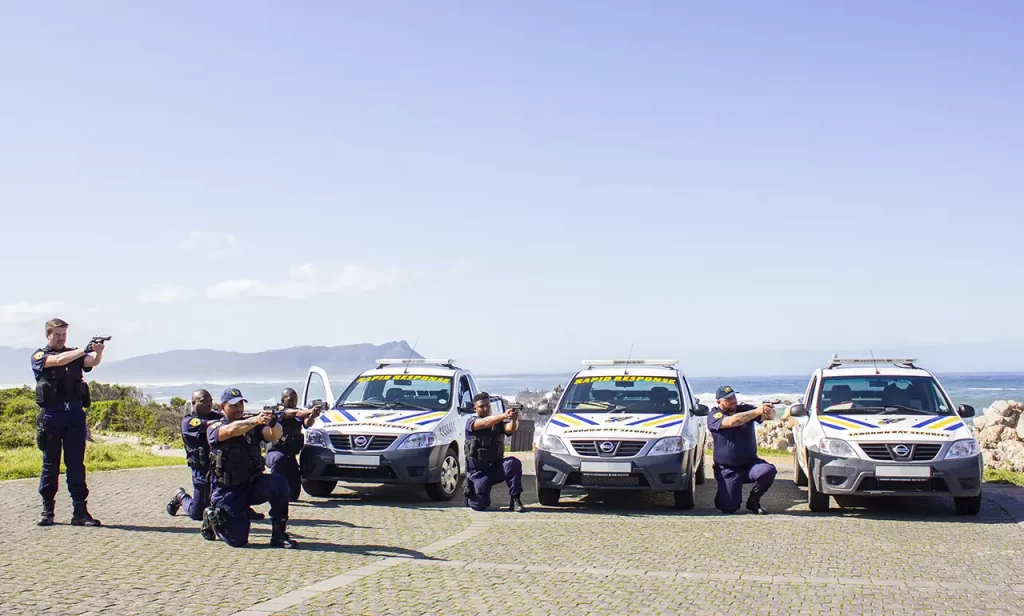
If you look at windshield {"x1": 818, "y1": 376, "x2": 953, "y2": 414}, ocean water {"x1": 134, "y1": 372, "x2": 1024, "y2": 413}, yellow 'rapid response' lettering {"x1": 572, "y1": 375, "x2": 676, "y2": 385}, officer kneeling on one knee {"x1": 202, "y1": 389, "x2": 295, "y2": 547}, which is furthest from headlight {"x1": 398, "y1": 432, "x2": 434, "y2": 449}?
ocean water {"x1": 134, "y1": 372, "x2": 1024, "y2": 413}

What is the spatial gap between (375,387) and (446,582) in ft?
23.4

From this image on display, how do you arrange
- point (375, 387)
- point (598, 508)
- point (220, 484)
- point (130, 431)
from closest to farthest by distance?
point (220, 484) → point (598, 508) → point (375, 387) → point (130, 431)

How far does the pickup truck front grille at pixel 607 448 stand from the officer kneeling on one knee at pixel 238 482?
4179 millimetres

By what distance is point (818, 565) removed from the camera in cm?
872

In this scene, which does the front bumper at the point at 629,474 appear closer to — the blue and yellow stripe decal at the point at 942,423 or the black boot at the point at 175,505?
the blue and yellow stripe decal at the point at 942,423

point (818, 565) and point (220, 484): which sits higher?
point (220, 484)

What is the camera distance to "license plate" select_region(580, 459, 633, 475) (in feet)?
39.6

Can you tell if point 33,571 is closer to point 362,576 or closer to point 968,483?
point 362,576

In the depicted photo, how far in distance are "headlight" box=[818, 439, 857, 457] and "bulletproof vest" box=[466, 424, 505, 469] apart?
396 cm

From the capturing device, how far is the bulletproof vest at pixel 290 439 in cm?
1269

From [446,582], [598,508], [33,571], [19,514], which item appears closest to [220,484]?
[33,571]

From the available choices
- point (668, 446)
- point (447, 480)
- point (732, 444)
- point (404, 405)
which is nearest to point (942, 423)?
point (732, 444)

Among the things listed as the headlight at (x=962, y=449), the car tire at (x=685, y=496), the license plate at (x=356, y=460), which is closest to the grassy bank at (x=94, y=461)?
the license plate at (x=356, y=460)

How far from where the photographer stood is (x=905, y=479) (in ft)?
37.7
